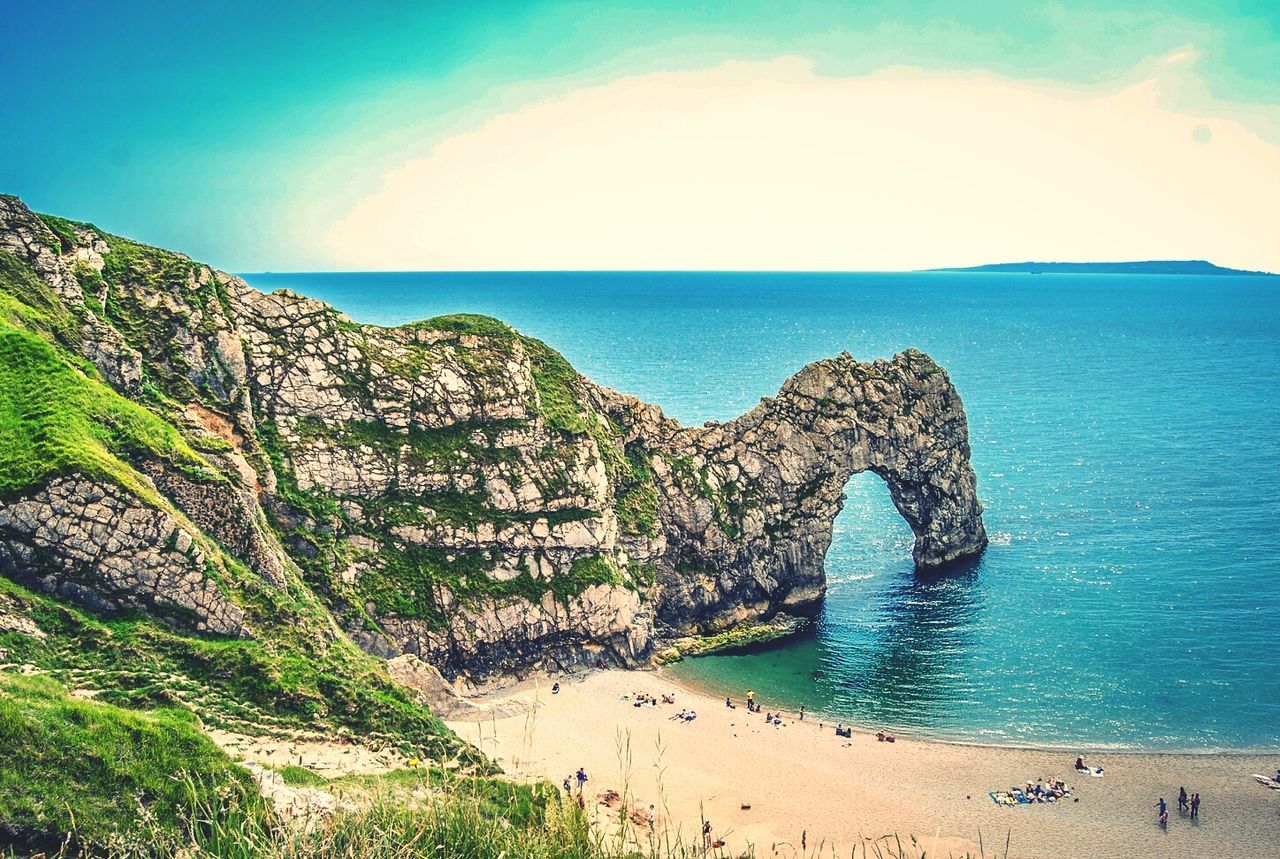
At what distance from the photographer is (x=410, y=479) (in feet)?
177

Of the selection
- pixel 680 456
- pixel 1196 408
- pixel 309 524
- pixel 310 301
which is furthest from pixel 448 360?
pixel 1196 408

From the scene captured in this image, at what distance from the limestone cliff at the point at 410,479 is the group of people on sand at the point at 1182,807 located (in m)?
27.6

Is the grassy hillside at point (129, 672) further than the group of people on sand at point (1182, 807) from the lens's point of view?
No

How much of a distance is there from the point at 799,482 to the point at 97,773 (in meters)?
50.9

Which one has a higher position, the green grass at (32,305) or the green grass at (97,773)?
the green grass at (32,305)

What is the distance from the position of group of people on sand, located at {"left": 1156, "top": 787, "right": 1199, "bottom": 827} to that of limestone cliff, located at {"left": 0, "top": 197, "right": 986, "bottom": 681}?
27560 mm

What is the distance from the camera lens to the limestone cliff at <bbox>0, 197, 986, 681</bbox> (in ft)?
123

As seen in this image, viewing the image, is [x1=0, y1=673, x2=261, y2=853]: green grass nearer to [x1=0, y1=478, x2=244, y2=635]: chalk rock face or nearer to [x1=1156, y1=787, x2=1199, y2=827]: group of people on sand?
[x1=0, y1=478, x2=244, y2=635]: chalk rock face

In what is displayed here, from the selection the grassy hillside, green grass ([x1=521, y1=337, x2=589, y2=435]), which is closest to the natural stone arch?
green grass ([x1=521, y1=337, x2=589, y2=435])

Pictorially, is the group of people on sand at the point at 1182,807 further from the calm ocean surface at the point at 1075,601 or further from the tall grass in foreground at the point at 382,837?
the tall grass in foreground at the point at 382,837

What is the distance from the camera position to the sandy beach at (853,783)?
39.2m

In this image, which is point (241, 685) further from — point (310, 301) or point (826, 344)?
point (826, 344)

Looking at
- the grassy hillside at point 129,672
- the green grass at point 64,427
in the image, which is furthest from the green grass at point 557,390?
the green grass at point 64,427

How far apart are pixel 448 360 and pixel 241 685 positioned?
93.4ft
